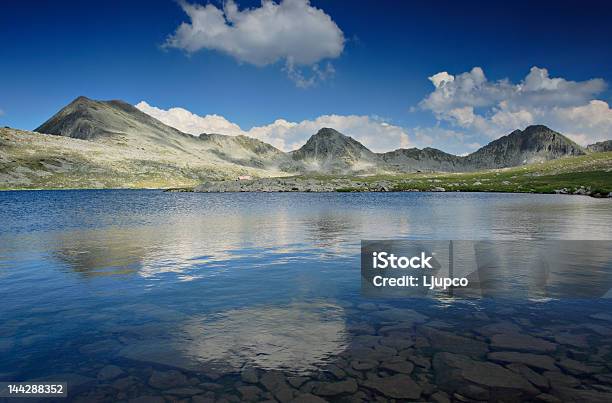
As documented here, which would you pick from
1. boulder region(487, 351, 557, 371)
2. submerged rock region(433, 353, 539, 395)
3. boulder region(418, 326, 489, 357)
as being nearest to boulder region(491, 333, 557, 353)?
boulder region(487, 351, 557, 371)

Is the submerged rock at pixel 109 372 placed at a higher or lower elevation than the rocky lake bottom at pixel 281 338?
lower

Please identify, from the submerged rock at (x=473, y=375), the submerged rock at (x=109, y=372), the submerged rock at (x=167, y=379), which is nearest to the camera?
the submerged rock at (x=473, y=375)

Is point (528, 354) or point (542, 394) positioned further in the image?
point (528, 354)

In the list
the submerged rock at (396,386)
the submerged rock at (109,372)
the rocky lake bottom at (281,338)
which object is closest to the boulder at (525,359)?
Result: the rocky lake bottom at (281,338)

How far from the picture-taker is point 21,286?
19969 mm

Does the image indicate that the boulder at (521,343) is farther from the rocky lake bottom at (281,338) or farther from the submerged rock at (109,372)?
the submerged rock at (109,372)

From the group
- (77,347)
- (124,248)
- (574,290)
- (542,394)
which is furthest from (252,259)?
(542,394)

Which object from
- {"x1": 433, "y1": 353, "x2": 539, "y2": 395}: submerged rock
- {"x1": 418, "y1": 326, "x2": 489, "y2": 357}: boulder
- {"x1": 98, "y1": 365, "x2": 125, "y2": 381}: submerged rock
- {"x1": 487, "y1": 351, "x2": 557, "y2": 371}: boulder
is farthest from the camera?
{"x1": 418, "y1": 326, "x2": 489, "y2": 357}: boulder

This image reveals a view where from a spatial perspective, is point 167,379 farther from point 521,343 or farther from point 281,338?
point 521,343

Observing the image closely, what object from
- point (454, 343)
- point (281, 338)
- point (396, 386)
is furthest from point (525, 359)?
point (281, 338)

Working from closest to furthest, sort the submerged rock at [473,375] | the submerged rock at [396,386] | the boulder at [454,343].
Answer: the submerged rock at [396,386] → the submerged rock at [473,375] → the boulder at [454,343]

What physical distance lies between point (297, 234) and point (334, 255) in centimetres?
1253

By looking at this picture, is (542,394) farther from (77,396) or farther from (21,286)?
(21,286)

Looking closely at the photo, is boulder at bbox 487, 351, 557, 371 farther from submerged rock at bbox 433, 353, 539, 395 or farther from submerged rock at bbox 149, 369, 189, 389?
submerged rock at bbox 149, 369, 189, 389
